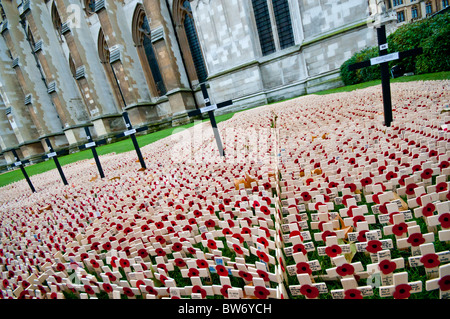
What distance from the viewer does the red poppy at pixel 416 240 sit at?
42.7 inches

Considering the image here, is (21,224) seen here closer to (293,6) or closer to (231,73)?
(231,73)

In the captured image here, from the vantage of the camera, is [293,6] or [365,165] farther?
[293,6]

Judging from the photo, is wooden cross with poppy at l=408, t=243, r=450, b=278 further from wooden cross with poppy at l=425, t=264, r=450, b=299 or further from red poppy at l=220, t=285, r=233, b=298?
red poppy at l=220, t=285, r=233, b=298

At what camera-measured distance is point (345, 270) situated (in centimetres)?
108

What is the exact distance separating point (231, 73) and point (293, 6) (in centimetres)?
485

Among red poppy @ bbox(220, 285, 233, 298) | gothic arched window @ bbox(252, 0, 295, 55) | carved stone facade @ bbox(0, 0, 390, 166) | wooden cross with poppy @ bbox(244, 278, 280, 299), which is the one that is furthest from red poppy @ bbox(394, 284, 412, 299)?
gothic arched window @ bbox(252, 0, 295, 55)

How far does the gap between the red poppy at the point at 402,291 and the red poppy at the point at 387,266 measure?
0.24ft

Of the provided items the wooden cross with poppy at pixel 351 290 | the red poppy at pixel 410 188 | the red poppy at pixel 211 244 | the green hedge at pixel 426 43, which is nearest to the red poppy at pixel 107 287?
the red poppy at pixel 211 244

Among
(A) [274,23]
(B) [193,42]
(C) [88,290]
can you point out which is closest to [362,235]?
(C) [88,290]

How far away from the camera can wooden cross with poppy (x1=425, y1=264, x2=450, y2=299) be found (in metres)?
0.91

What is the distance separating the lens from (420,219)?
141 cm

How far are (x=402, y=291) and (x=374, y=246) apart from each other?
0.22 m

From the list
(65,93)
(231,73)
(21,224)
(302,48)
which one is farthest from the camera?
(65,93)

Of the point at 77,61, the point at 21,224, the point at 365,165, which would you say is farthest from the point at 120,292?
the point at 77,61
